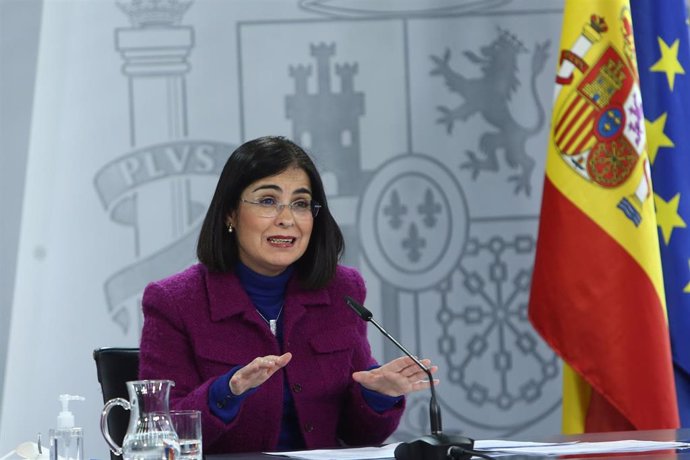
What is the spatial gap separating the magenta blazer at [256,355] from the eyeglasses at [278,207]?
0.60ft

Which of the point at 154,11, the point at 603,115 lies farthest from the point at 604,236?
the point at 154,11

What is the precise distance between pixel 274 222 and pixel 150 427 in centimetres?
95

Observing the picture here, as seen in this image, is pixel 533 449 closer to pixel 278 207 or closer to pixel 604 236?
pixel 278 207

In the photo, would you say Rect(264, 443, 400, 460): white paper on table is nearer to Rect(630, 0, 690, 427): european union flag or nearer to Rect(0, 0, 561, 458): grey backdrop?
Rect(630, 0, 690, 427): european union flag

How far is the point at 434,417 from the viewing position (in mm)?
1960

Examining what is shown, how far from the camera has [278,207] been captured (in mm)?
2660

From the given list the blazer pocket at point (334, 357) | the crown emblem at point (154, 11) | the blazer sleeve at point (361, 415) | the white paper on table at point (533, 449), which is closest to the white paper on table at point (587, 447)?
the white paper on table at point (533, 449)

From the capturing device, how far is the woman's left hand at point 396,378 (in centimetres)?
230

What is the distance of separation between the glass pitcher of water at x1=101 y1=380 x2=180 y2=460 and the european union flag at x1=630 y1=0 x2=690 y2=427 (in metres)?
2.20

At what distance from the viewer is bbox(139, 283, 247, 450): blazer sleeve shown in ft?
8.08

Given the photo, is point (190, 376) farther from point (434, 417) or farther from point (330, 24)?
point (330, 24)

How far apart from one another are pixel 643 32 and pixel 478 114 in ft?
2.33

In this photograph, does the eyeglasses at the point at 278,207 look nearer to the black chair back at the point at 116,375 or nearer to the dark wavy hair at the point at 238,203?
the dark wavy hair at the point at 238,203

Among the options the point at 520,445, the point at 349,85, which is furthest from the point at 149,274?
the point at 520,445
